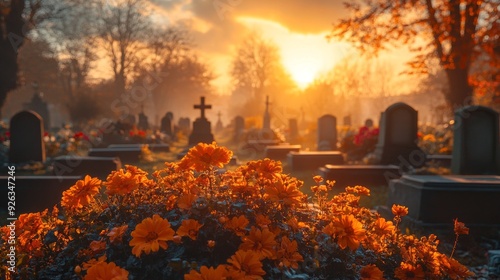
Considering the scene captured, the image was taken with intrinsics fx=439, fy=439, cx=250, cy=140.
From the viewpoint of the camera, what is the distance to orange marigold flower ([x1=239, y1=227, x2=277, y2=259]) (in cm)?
222

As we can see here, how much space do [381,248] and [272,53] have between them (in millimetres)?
53852

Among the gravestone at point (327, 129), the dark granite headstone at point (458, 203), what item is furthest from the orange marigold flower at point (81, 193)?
the gravestone at point (327, 129)

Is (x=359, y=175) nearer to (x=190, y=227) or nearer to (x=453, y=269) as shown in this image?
(x=453, y=269)

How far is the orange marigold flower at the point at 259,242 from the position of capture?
2217 mm

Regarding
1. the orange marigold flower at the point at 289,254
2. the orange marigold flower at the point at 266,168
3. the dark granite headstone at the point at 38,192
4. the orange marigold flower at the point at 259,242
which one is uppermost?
the orange marigold flower at the point at 266,168

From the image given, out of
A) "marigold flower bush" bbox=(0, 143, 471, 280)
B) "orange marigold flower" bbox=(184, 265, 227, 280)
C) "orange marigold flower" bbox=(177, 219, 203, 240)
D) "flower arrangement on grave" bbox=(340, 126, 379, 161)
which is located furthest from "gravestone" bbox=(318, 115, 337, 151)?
"orange marigold flower" bbox=(184, 265, 227, 280)

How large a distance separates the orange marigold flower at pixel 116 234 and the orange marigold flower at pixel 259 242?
24.0 inches

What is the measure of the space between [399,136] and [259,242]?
10.9 meters

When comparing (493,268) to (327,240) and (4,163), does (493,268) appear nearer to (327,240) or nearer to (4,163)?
(327,240)

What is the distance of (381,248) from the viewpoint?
111 inches

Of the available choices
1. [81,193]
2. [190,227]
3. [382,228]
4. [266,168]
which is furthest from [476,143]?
[81,193]

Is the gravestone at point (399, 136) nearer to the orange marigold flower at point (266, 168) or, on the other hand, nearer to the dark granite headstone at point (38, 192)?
the dark granite headstone at point (38, 192)

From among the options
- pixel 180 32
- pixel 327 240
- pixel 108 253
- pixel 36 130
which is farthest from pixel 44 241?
pixel 180 32

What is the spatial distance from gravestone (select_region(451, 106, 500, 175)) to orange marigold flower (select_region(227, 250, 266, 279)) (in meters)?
8.10
